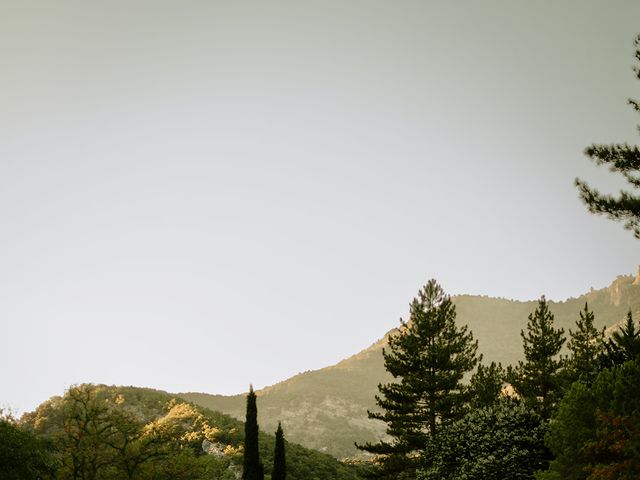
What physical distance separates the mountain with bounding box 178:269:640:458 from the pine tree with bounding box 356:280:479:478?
75.1 meters

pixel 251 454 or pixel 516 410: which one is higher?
pixel 516 410

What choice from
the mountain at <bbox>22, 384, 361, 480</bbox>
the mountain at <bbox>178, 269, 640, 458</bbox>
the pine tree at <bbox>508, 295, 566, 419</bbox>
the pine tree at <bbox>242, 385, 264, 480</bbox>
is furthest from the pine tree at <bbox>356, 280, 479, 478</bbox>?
the mountain at <bbox>178, 269, 640, 458</bbox>

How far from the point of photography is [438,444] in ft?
76.4

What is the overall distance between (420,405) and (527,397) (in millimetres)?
7981

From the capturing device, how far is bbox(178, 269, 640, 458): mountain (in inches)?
4481

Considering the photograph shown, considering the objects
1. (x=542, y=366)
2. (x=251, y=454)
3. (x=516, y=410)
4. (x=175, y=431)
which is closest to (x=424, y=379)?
(x=516, y=410)

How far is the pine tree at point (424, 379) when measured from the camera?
26.5 meters

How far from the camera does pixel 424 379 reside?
27.1 metres

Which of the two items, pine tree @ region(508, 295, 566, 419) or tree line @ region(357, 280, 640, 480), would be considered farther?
pine tree @ region(508, 295, 566, 419)

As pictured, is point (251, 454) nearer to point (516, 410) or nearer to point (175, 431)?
point (516, 410)

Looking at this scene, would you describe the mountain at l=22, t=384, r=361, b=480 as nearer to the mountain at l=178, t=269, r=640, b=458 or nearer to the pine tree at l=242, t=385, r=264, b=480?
the pine tree at l=242, t=385, r=264, b=480

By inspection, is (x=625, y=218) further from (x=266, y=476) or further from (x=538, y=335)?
(x=266, y=476)

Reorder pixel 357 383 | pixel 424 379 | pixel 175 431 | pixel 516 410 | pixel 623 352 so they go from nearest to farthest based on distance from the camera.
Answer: pixel 623 352
pixel 516 410
pixel 424 379
pixel 175 431
pixel 357 383

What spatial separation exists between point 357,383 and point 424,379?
12337 cm
